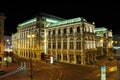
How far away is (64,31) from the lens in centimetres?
5725

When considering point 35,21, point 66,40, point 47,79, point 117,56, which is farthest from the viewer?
point 35,21

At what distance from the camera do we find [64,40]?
187 ft

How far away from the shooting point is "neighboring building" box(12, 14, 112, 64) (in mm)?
51562

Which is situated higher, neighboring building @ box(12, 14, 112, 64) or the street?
neighboring building @ box(12, 14, 112, 64)

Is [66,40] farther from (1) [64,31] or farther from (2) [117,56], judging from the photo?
(2) [117,56]

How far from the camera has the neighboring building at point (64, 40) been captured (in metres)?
51.6

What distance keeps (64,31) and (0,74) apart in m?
A: 30.0

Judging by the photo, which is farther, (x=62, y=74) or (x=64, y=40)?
(x=64, y=40)

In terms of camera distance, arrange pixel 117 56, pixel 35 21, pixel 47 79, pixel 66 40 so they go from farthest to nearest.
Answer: pixel 35 21
pixel 66 40
pixel 47 79
pixel 117 56

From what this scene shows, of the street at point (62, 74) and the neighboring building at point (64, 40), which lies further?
the neighboring building at point (64, 40)

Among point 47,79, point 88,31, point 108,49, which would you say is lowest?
point 47,79

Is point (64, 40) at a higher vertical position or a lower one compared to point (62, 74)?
higher

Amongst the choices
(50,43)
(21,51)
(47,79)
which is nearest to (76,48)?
(50,43)

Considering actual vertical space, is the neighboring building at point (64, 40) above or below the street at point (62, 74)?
above
